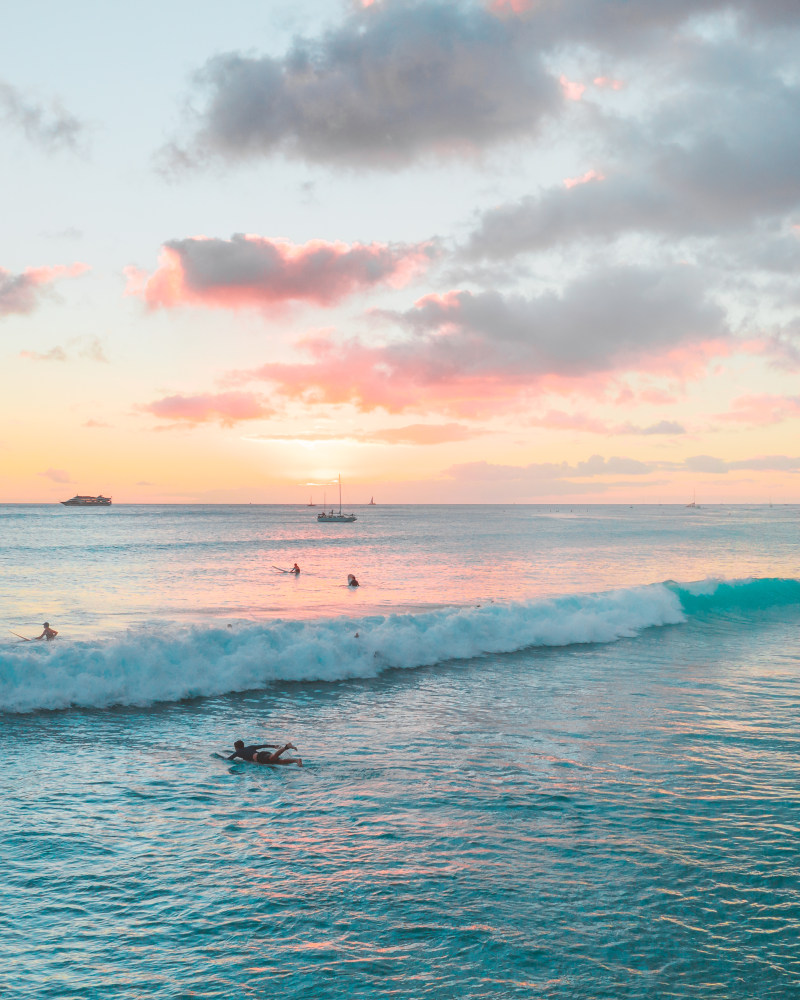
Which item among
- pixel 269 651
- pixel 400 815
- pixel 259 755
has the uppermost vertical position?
pixel 269 651

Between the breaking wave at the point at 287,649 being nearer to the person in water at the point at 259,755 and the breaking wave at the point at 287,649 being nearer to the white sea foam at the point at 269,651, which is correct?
the white sea foam at the point at 269,651

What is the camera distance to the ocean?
28.4 feet

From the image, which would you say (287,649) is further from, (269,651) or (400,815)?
(400,815)

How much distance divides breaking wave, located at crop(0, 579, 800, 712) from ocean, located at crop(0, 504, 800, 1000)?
11 centimetres

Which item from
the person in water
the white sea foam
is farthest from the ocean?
the person in water

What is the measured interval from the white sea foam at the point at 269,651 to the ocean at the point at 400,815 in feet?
0.33

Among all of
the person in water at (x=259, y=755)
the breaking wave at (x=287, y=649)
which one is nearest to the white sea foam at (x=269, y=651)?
the breaking wave at (x=287, y=649)

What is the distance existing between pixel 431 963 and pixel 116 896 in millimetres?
4807

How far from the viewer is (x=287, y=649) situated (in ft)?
84.3

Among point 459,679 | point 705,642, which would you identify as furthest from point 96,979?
point 705,642

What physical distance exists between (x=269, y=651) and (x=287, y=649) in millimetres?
674

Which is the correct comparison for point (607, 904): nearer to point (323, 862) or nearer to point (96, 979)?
point (323, 862)

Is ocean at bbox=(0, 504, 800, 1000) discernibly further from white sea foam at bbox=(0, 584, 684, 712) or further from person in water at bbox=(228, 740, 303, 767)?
person in water at bbox=(228, 740, 303, 767)

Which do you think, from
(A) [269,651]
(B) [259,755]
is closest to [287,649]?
(A) [269,651]
